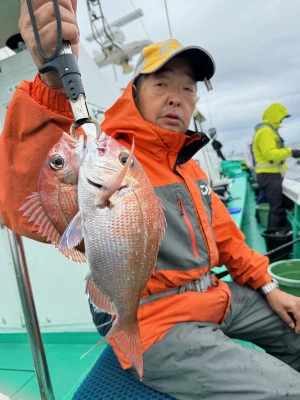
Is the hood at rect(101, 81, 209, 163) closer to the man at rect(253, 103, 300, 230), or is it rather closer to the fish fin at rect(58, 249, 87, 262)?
the fish fin at rect(58, 249, 87, 262)

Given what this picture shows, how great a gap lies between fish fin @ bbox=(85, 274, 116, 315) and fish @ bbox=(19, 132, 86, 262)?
9 cm

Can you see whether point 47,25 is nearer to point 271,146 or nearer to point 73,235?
point 73,235

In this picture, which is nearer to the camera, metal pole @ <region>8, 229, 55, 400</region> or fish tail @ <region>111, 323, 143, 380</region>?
fish tail @ <region>111, 323, 143, 380</region>

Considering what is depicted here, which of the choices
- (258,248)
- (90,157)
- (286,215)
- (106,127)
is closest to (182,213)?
(106,127)

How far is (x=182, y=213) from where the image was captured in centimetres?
174

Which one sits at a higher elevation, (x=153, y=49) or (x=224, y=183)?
(x=153, y=49)

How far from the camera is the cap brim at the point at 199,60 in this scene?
183cm

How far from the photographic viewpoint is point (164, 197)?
1725mm

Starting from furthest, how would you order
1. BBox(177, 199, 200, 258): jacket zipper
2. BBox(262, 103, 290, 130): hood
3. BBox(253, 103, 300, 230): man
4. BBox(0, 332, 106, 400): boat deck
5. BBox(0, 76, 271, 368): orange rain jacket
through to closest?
BBox(262, 103, 290, 130): hood
BBox(253, 103, 300, 230): man
BBox(0, 332, 106, 400): boat deck
BBox(177, 199, 200, 258): jacket zipper
BBox(0, 76, 271, 368): orange rain jacket

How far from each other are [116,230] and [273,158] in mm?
6037

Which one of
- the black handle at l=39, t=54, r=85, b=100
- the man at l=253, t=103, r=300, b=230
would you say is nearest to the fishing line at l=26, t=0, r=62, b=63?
the black handle at l=39, t=54, r=85, b=100

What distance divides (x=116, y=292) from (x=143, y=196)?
0.95 feet

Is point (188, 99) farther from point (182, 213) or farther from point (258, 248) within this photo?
point (258, 248)

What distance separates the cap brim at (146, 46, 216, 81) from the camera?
1.83 m
